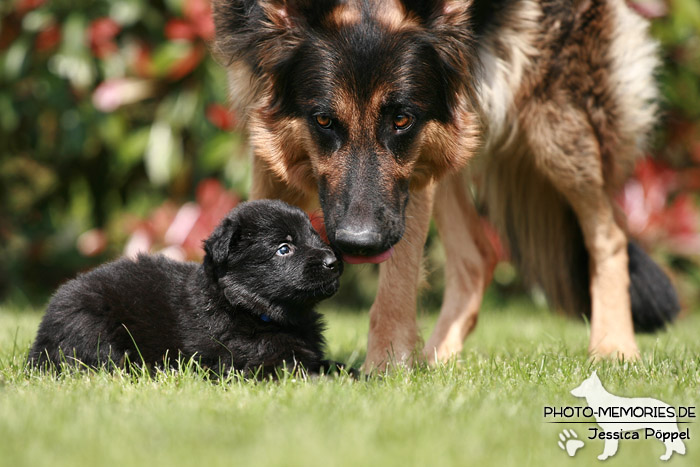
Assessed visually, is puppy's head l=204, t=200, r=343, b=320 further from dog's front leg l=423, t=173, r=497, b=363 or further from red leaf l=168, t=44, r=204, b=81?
red leaf l=168, t=44, r=204, b=81

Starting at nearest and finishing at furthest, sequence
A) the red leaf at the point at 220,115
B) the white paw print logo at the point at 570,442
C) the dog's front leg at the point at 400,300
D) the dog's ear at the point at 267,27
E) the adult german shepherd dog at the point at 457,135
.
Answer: the white paw print logo at the point at 570,442 → the adult german shepherd dog at the point at 457,135 → the dog's ear at the point at 267,27 → the dog's front leg at the point at 400,300 → the red leaf at the point at 220,115

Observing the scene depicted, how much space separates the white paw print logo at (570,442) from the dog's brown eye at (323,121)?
157cm

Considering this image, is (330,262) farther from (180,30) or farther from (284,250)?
(180,30)

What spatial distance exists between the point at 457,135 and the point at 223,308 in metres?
1.33

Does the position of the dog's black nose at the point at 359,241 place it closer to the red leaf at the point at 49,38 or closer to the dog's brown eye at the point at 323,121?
the dog's brown eye at the point at 323,121

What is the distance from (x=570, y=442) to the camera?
2131mm

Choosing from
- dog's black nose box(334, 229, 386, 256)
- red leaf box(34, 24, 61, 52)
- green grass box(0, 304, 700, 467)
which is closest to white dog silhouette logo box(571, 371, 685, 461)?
green grass box(0, 304, 700, 467)

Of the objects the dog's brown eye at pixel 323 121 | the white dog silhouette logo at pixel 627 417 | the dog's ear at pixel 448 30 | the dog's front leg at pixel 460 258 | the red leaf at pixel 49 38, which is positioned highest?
the dog's ear at pixel 448 30

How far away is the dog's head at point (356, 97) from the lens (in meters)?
3.05

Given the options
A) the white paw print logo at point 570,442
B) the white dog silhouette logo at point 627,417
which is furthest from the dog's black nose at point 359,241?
the white paw print logo at point 570,442

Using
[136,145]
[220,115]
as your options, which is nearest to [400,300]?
[220,115]

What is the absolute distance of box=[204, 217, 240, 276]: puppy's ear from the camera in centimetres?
302

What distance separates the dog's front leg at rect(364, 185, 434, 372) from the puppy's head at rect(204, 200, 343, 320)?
1.87 feet

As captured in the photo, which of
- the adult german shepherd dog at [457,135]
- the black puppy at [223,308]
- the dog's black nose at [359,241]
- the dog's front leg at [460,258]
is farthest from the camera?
the dog's front leg at [460,258]
